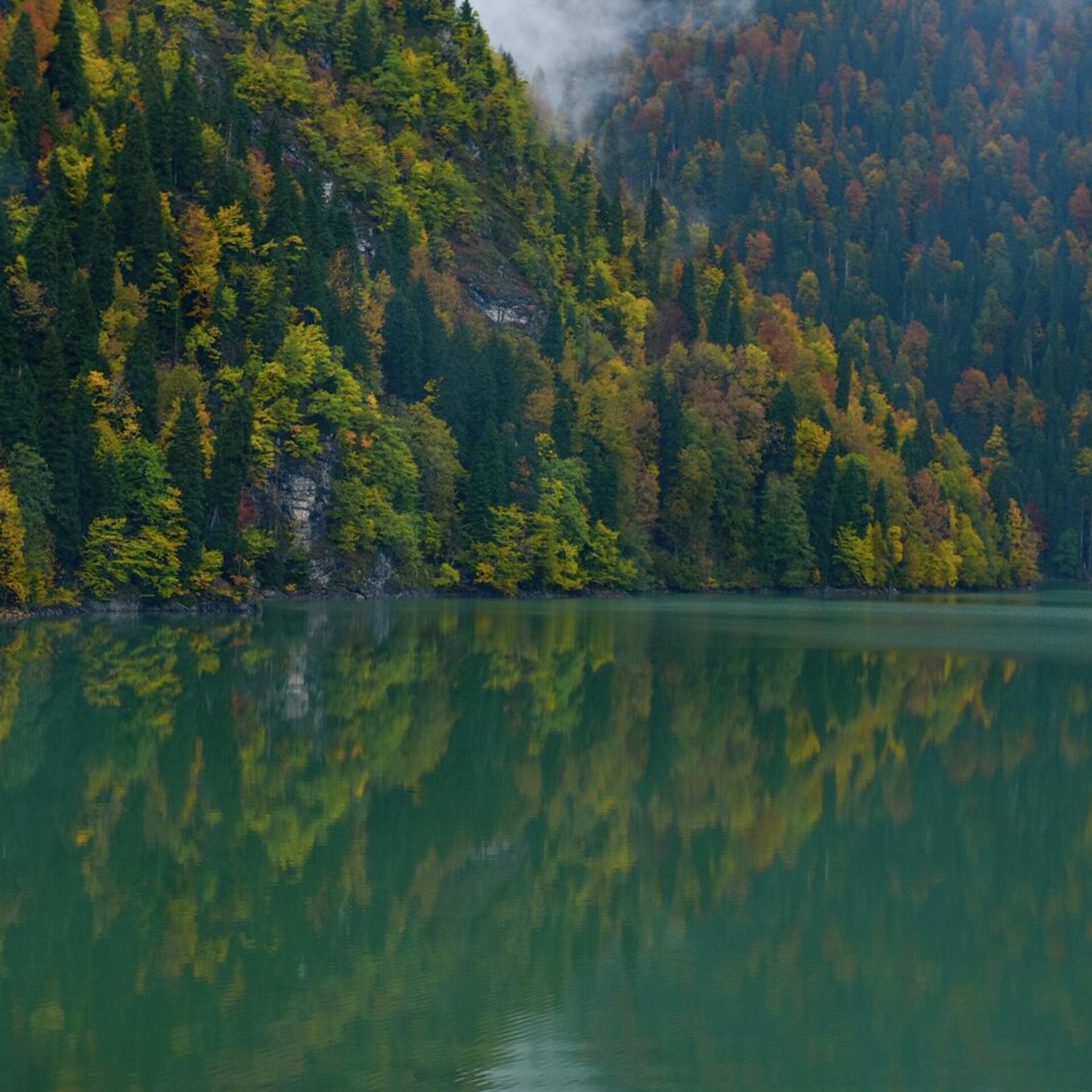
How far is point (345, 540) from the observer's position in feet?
372

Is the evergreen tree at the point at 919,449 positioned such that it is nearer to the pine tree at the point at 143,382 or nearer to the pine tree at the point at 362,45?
A: the pine tree at the point at 362,45

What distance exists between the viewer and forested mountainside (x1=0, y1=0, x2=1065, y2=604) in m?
88.1

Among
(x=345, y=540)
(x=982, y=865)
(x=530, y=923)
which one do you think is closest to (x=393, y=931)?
(x=530, y=923)

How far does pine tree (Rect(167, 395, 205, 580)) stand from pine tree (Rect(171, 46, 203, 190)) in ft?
77.8

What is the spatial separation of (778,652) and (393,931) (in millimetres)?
47350

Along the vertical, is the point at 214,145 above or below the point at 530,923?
above

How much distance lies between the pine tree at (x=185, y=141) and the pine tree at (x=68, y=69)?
19.1 ft

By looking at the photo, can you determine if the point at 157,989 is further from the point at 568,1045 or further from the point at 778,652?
the point at 778,652

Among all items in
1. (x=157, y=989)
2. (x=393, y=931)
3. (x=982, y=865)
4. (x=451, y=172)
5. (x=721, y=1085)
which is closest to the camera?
(x=721, y=1085)

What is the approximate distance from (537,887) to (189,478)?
68953 millimetres

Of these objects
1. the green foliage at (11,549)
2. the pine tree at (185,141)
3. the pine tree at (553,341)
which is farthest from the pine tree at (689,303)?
the green foliage at (11,549)

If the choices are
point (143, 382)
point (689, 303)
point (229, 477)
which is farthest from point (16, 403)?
point (689, 303)

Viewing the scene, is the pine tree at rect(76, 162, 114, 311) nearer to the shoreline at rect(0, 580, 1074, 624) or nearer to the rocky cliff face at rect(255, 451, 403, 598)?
the rocky cliff face at rect(255, 451, 403, 598)

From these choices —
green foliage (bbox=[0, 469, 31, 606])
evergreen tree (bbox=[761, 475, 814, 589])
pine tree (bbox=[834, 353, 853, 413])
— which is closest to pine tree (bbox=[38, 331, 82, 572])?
Answer: green foliage (bbox=[0, 469, 31, 606])
